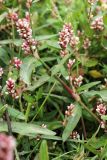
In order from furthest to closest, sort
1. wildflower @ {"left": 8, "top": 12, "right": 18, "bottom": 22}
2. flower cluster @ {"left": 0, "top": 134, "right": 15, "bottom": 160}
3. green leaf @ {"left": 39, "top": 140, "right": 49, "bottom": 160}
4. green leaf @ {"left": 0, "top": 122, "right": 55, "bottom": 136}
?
wildflower @ {"left": 8, "top": 12, "right": 18, "bottom": 22} < green leaf @ {"left": 0, "top": 122, "right": 55, "bottom": 136} < green leaf @ {"left": 39, "top": 140, "right": 49, "bottom": 160} < flower cluster @ {"left": 0, "top": 134, "right": 15, "bottom": 160}

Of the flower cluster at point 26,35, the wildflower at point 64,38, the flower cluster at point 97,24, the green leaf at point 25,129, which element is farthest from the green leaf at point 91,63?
the green leaf at point 25,129

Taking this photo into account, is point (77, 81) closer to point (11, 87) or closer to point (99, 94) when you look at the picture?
point (99, 94)

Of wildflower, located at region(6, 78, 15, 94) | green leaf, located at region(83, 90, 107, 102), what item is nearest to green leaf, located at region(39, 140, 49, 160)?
wildflower, located at region(6, 78, 15, 94)

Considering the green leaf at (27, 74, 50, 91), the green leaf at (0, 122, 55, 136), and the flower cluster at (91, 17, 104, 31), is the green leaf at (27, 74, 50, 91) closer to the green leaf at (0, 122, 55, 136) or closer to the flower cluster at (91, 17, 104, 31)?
the green leaf at (0, 122, 55, 136)

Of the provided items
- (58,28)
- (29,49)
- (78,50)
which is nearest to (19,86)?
(29,49)

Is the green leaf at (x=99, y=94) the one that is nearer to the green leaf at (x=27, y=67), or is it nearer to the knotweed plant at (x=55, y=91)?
the knotweed plant at (x=55, y=91)

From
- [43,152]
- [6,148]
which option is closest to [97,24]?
[43,152]

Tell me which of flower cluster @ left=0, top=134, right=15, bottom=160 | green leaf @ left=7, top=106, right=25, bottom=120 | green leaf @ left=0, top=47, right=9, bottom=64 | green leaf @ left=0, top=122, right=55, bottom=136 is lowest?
flower cluster @ left=0, top=134, right=15, bottom=160

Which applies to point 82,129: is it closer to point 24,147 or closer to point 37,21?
point 24,147
